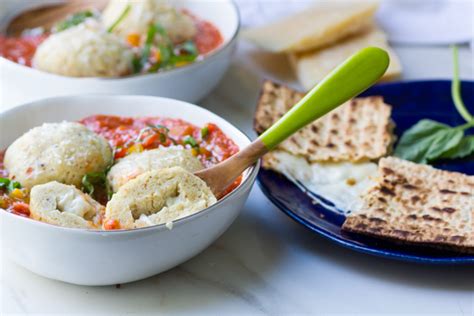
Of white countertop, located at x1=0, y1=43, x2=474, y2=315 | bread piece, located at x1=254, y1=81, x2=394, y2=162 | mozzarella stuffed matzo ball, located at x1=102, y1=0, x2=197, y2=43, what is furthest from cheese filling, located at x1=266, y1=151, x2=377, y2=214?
mozzarella stuffed matzo ball, located at x1=102, y1=0, x2=197, y2=43

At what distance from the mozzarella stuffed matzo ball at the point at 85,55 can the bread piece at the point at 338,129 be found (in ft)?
2.03

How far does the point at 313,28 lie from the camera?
142 inches

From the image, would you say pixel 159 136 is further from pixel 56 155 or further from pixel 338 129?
pixel 338 129

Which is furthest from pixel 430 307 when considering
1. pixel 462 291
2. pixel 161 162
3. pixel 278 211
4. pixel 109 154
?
pixel 109 154

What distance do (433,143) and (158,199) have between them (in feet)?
4.05

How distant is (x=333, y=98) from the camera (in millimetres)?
2322

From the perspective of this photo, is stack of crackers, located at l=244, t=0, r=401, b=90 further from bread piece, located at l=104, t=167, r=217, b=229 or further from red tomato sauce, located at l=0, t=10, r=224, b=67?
bread piece, located at l=104, t=167, r=217, b=229

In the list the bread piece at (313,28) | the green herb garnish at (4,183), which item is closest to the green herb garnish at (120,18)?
the bread piece at (313,28)

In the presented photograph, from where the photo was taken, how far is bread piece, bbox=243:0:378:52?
356cm

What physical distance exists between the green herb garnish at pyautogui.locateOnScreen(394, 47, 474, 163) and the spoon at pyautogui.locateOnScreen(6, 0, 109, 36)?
184 centimetres

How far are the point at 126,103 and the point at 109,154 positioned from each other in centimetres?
34

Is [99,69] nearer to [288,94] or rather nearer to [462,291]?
[288,94]

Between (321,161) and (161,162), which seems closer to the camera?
(161,162)

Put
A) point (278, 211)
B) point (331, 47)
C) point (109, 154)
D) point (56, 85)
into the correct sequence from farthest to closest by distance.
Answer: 1. point (331, 47)
2. point (56, 85)
3. point (278, 211)
4. point (109, 154)
